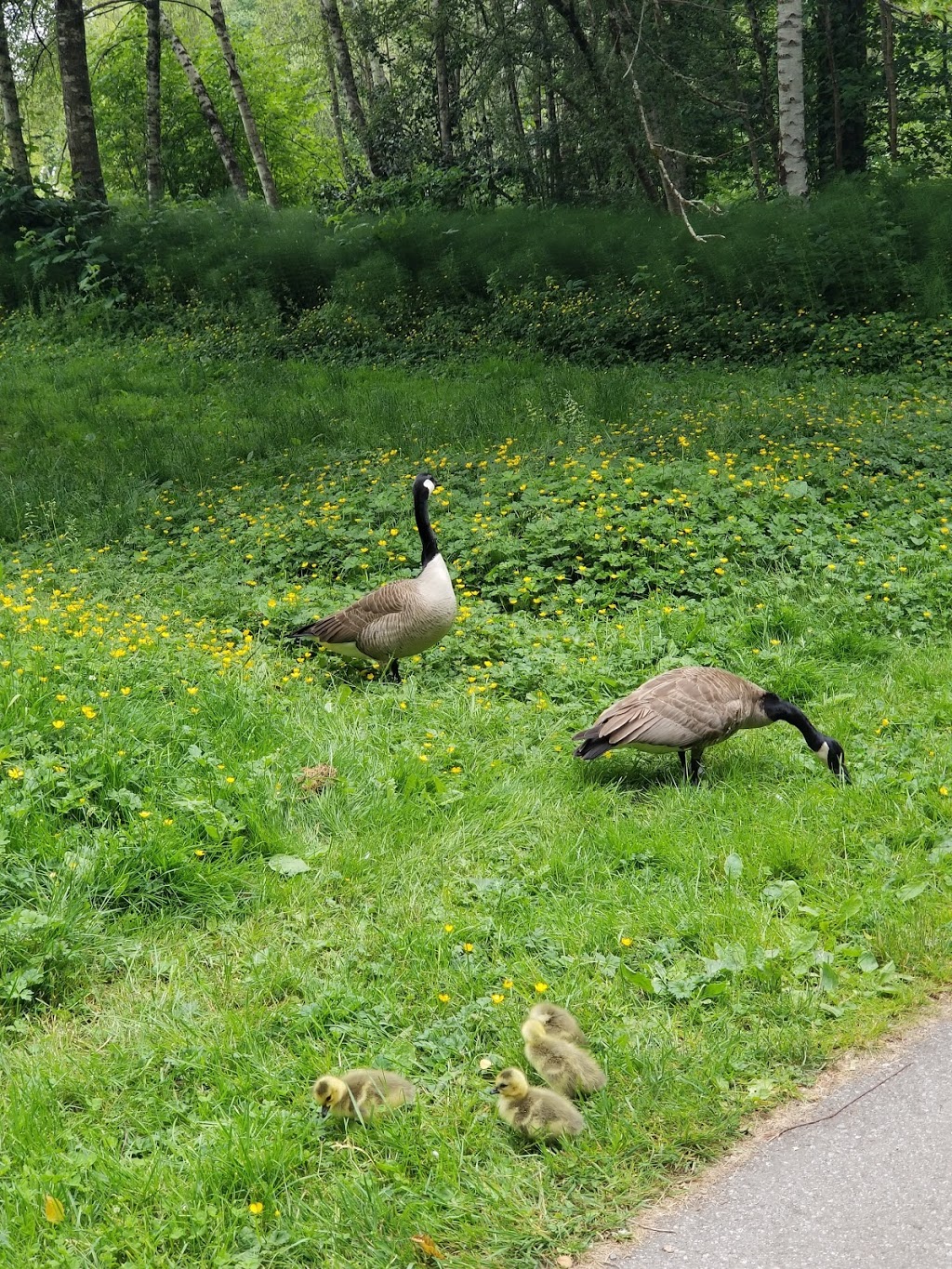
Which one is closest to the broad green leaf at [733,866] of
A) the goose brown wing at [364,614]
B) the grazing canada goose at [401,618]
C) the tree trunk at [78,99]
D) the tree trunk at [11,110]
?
the grazing canada goose at [401,618]

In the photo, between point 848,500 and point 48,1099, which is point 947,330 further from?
point 48,1099

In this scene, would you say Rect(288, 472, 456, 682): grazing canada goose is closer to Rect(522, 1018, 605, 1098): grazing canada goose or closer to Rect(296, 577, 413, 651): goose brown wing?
Rect(296, 577, 413, 651): goose brown wing

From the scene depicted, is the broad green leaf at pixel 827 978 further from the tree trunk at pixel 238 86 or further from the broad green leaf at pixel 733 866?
the tree trunk at pixel 238 86

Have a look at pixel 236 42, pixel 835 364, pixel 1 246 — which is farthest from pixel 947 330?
pixel 236 42

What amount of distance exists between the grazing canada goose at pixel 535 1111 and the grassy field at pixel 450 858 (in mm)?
66

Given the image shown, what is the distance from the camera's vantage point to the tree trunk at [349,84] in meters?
21.8

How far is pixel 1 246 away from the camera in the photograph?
20766 millimetres

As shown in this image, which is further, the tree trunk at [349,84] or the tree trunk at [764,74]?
the tree trunk at [764,74]

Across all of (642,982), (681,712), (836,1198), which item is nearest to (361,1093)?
(642,982)

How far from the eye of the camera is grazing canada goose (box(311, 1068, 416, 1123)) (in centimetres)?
334

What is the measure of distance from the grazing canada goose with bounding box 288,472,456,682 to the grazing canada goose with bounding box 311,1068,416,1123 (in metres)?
3.58

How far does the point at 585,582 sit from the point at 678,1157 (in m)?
5.42

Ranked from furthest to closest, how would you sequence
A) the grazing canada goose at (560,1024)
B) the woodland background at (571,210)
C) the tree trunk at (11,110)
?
the tree trunk at (11,110) < the woodland background at (571,210) < the grazing canada goose at (560,1024)

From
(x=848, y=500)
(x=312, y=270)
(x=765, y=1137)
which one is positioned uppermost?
(x=312, y=270)
